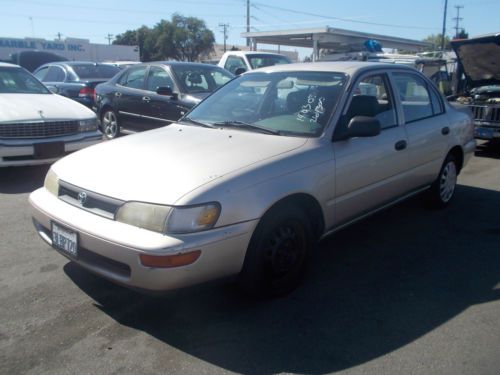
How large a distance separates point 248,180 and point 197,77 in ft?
18.6

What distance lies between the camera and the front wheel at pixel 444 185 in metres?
5.25

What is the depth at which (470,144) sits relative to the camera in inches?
223

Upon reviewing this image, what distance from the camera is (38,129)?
20.0ft

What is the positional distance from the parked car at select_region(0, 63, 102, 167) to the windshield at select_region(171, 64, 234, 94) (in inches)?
70.6

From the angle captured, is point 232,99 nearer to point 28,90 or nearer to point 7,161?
point 7,161

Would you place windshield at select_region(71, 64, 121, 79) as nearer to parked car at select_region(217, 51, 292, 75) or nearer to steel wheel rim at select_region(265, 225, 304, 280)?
parked car at select_region(217, 51, 292, 75)

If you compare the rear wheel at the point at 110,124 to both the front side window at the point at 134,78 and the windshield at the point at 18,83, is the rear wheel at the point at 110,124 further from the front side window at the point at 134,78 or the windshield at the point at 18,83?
the windshield at the point at 18,83

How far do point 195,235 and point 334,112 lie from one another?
1.61 metres

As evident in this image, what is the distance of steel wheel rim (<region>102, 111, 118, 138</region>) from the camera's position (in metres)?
9.05

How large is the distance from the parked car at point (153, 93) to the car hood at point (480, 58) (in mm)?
4692

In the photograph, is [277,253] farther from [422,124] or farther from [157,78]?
[157,78]

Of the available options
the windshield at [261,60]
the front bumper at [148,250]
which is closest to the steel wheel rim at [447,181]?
the front bumper at [148,250]

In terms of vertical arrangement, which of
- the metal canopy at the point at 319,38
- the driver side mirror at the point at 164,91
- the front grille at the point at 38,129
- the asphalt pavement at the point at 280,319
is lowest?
the asphalt pavement at the point at 280,319

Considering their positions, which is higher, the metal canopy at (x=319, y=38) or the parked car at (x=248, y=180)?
the metal canopy at (x=319, y=38)
